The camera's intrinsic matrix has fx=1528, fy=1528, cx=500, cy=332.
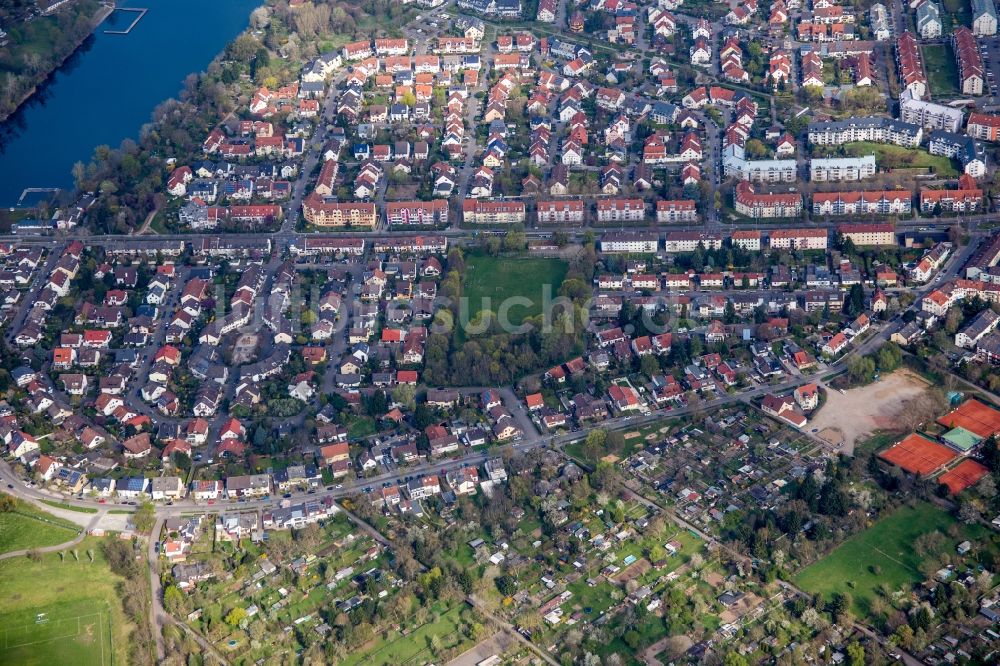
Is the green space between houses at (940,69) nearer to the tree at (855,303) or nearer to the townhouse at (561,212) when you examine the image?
the tree at (855,303)

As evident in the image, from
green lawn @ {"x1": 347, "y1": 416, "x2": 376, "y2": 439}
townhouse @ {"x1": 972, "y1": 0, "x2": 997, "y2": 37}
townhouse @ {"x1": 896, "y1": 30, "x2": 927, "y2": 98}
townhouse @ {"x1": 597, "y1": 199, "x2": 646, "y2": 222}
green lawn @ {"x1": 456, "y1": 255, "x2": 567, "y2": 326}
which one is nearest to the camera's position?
green lawn @ {"x1": 347, "y1": 416, "x2": 376, "y2": 439}

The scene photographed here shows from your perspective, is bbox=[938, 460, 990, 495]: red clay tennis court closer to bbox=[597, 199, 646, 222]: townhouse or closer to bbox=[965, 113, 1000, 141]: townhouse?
bbox=[597, 199, 646, 222]: townhouse

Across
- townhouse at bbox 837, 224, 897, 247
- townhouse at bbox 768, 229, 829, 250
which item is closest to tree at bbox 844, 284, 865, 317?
townhouse at bbox 837, 224, 897, 247

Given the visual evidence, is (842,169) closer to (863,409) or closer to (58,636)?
(863,409)

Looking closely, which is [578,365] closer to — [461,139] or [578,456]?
[578,456]

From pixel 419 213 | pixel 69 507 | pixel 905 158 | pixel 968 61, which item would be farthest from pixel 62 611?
pixel 968 61

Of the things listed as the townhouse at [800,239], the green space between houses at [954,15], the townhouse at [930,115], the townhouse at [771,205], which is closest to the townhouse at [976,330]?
the townhouse at [800,239]
